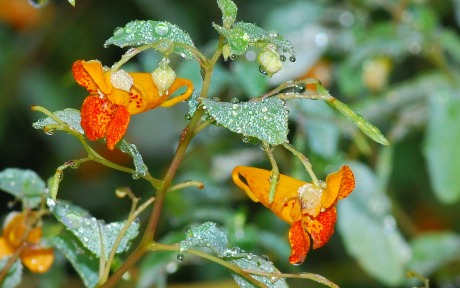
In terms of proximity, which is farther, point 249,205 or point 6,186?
point 249,205

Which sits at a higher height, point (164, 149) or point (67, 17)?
point (67, 17)

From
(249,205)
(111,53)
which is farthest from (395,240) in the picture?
(111,53)

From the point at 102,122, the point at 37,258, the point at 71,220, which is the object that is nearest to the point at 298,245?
the point at 102,122

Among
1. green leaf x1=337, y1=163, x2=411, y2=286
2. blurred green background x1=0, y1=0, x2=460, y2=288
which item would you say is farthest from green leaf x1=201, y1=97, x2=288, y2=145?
green leaf x1=337, y1=163, x2=411, y2=286

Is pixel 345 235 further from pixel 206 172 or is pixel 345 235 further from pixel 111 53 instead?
pixel 111 53

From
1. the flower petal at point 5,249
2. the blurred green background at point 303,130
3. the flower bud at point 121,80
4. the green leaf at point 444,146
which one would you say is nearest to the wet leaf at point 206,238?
the flower bud at point 121,80

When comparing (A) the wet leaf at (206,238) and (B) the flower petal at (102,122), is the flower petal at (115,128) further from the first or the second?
(A) the wet leaf at (206,238)
